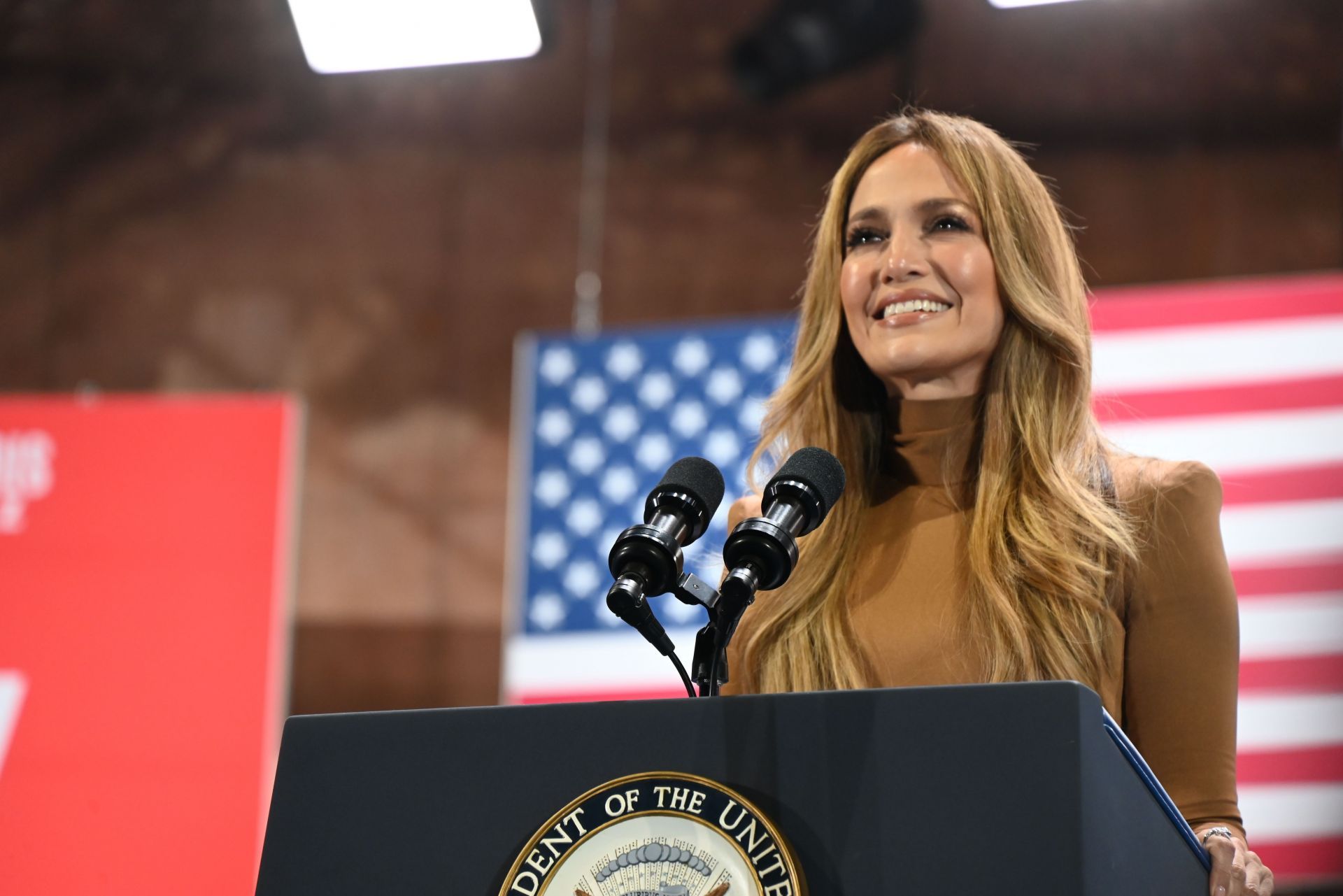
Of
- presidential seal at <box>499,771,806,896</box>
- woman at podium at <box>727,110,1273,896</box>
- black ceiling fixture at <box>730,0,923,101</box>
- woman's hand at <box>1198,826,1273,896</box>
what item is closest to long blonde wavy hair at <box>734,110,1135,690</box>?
woman at podium at <box>727,110,1273,896</box>

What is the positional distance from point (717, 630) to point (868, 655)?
0.50m

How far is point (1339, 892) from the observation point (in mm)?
3418

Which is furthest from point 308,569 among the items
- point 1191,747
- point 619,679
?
point 1191,747

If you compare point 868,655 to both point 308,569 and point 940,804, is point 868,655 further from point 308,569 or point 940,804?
point 308,569

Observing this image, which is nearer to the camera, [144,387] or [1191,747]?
[1191,747]

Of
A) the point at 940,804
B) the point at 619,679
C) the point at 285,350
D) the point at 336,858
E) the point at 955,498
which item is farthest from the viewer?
the point at 285,350

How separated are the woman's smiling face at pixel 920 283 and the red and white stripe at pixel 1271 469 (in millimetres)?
1632

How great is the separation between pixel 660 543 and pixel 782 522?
0.09 m

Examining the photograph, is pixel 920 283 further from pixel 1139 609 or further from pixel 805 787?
pixel 805 787

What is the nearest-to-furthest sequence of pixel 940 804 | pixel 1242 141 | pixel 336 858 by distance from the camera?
pixel 940 804
pixel 336 858
pixel 1242 141

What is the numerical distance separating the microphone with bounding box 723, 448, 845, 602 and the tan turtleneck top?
1.37ft

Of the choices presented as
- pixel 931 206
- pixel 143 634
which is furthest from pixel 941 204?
pixel 143 634

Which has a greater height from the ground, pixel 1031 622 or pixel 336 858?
pixel 1031 622

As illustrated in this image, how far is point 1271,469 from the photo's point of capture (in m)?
3.34
